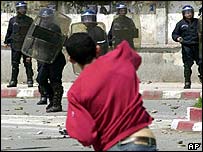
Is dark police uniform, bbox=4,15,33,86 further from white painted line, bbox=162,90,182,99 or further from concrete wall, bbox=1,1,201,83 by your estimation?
white painted line, bbox=162,90,182,99

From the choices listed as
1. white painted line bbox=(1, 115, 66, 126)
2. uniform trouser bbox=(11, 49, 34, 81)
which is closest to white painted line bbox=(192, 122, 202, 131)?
white painted line bbox=(1, 115, 66, 126)

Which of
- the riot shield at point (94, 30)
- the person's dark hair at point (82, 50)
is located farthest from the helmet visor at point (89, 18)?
the person's dark hair at point (82, 50)

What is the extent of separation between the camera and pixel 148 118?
14.9ft

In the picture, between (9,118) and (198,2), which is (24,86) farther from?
(9,118)

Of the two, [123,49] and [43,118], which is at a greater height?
[123,49]

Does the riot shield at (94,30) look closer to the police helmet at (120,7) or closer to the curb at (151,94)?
the curb at (151,94)

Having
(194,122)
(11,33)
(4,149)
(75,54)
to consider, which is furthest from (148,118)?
(11,33)

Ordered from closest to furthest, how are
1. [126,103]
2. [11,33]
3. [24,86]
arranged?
[126,103] → [11,33] → [24,86]

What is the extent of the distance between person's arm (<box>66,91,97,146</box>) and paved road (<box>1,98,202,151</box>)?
11.2ft

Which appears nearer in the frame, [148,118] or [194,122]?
[148,118]

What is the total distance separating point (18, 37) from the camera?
16188mm

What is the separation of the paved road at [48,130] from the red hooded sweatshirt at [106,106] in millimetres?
3470

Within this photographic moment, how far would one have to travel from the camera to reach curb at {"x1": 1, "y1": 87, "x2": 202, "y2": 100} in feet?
50.4

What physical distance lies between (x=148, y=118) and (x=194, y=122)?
538 cm
